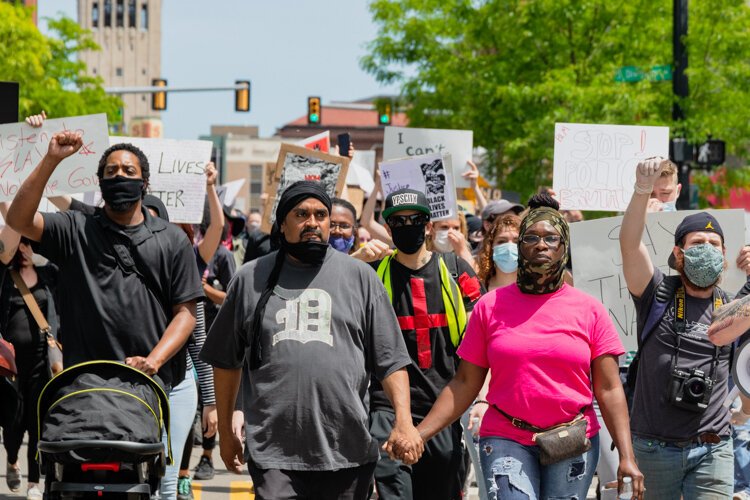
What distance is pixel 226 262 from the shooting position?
35.7 ft

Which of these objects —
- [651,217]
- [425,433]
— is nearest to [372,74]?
[651,217]

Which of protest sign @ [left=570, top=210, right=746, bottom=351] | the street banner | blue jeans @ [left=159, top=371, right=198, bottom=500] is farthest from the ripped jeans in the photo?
the street banner

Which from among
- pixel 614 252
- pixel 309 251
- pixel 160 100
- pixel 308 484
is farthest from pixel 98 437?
pixel 160 100

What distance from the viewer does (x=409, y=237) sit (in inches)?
273

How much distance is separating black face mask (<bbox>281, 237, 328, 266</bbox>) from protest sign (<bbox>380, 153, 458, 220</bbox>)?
424 cm

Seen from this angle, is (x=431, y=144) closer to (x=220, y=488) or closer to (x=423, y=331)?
(x=220, y=488)

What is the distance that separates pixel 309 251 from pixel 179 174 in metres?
4.60

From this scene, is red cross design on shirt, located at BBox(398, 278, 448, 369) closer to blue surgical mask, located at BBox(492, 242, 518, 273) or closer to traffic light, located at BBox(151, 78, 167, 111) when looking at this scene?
blue surgical mask, located at BBox(492, 242, 518, 273)

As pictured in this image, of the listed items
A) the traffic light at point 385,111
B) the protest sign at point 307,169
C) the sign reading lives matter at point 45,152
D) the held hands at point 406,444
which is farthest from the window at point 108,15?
the held hands at point 406,444

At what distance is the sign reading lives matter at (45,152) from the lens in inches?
327

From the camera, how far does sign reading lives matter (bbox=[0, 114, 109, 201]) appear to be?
8.30 metres

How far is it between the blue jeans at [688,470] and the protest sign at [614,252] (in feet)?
4.68

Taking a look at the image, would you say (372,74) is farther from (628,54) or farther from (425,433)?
(425,433)

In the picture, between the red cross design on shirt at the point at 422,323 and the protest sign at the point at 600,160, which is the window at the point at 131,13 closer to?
the protest sign at the point at 600,160
